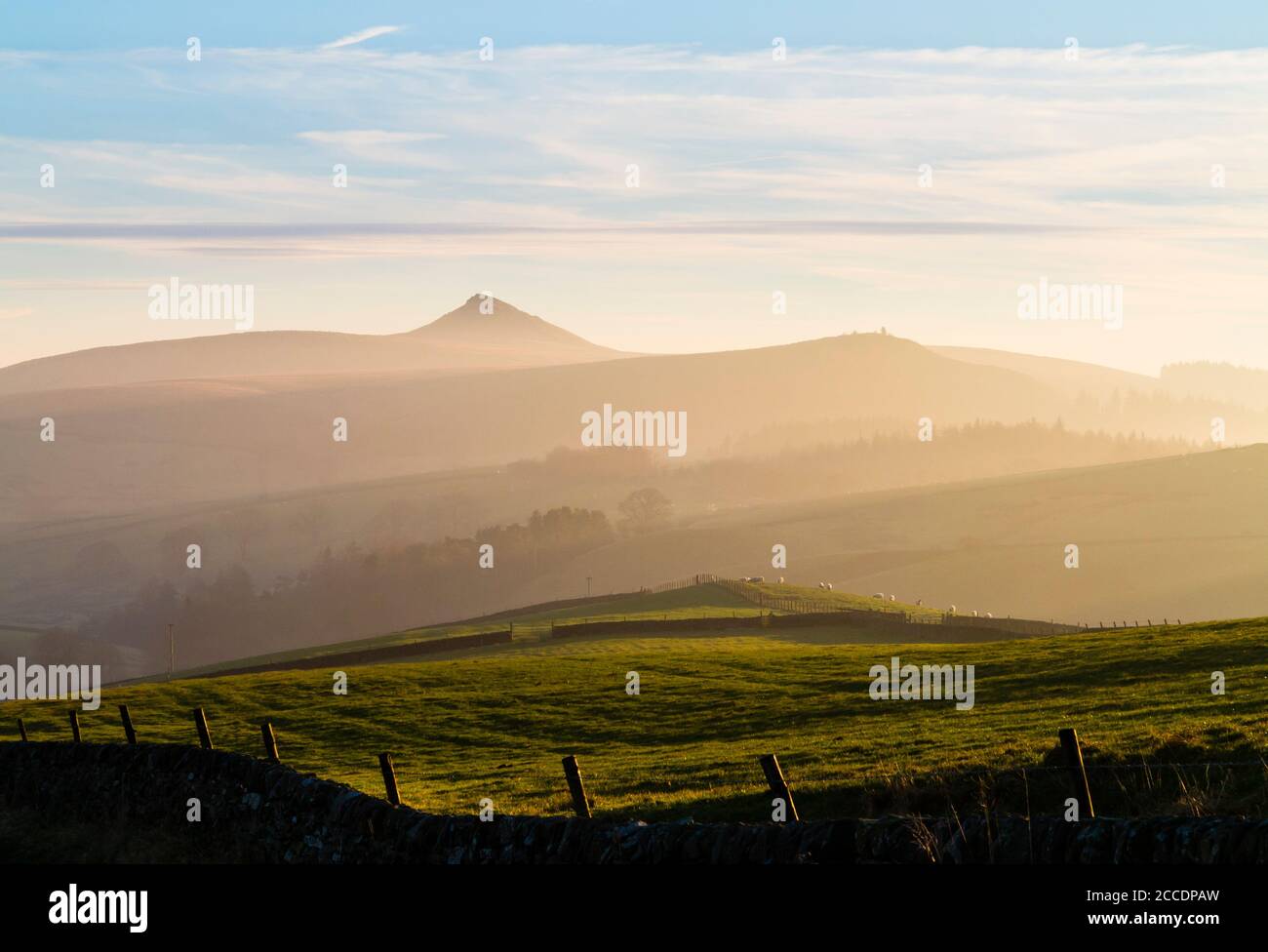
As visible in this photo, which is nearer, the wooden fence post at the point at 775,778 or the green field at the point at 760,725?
the wooden fence post at the point at 775,778

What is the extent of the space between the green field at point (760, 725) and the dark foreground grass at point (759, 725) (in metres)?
0.11

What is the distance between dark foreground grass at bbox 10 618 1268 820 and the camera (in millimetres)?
20828

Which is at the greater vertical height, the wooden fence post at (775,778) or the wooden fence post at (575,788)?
the wooden fence post at (775,778)

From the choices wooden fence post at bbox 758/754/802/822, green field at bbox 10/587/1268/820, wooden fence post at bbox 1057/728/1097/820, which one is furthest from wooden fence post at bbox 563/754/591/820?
wooden fence post at bbox 1057/728/1097/820

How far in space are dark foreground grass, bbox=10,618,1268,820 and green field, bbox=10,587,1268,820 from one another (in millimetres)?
111

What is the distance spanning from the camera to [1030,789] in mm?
19578

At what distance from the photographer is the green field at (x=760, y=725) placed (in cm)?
2088

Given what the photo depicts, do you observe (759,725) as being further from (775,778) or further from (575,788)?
(775,778)
